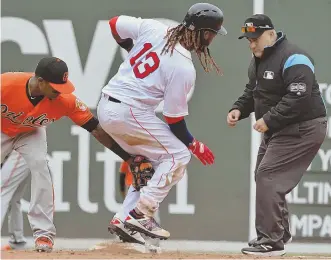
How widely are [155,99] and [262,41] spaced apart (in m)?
1.21

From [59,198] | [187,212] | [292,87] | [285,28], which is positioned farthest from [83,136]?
[292,87]

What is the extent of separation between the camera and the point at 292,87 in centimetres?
854

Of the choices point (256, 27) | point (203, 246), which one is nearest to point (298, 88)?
point (256, 27)

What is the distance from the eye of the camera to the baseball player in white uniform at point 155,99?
8195 millimetres

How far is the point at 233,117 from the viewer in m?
9.09

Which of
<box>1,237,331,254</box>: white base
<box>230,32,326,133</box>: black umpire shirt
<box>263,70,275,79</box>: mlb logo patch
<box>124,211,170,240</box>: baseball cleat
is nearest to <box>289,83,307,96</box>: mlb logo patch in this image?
<box>230,32,326,133</box>: black umpire shirt

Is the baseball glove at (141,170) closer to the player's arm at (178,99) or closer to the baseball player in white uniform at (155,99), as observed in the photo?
the baseball player in white uniform at (155,99)

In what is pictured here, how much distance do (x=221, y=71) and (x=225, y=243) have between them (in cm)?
193

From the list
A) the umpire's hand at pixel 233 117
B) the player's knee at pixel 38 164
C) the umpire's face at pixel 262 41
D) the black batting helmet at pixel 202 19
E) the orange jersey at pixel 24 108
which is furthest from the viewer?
the umpire's hand at pixel 233 117

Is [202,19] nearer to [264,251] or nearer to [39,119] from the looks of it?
[39,119]

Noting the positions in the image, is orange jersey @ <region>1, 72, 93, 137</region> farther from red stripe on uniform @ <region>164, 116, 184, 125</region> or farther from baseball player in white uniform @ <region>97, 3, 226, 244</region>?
red stripe on uniform @ <region>164, 116, 184, 125</region>

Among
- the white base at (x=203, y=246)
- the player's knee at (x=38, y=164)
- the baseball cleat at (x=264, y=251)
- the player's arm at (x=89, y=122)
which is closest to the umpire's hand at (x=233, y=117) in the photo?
the player's arm at (x=89, y=122)

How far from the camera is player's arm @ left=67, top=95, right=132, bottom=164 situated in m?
8.59

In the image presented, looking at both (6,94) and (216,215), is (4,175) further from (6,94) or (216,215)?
(216,215)
